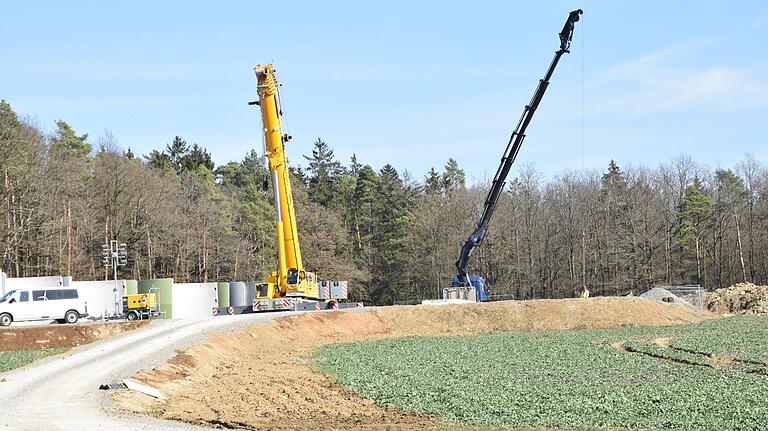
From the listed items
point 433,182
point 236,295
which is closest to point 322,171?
point 433,182

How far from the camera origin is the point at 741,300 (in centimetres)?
6600

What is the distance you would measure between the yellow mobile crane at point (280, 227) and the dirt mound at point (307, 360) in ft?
4.94

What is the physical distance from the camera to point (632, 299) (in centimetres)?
5794

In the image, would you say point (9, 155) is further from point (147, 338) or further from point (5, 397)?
point (5, 397)

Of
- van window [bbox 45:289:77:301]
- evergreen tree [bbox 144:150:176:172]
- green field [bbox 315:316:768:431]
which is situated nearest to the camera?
green field [bbox 315:316:768:431]

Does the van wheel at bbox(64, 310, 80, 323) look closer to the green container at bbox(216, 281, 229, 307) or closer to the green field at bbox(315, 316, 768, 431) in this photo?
the green field at bbox(315, 316, 768, 431)

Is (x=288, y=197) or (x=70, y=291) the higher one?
(x=288, y=197)

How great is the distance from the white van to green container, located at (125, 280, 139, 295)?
1115 cm

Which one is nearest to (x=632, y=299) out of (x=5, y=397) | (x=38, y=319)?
(x=38, y=319)

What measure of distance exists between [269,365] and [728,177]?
9127 centimetres

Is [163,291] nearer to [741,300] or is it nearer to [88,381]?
[88,381]

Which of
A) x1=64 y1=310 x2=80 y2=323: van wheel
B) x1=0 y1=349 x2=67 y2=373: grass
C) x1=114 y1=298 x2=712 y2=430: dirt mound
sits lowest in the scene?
x1=114 y1=298 x2=712 y2=430: dirt mound

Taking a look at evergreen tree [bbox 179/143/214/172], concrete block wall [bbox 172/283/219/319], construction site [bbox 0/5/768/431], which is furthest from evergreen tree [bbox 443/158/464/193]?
concrete block wall [bbox 172/283/219/319]

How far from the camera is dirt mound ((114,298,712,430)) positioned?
1948 centimetres
